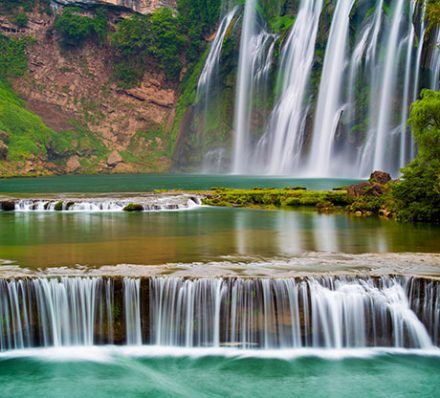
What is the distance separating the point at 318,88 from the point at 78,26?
47335 millimetres

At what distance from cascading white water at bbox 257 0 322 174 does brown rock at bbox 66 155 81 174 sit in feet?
95.4

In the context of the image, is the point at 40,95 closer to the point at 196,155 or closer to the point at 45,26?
the point at 45,26

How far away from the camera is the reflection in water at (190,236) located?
17.0m

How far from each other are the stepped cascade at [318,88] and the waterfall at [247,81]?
0.15 m

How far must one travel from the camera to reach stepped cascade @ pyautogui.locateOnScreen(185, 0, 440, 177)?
5978cm

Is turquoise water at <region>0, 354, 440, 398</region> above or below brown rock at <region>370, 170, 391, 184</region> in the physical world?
below

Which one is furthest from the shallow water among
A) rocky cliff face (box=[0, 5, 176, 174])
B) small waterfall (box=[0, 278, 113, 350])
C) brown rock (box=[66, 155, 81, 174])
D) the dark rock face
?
rocky cliff face (box=[0, 5, 176, 174])

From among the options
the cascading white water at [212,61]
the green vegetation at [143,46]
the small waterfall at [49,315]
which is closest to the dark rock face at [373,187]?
the small waterfall at [49,315]

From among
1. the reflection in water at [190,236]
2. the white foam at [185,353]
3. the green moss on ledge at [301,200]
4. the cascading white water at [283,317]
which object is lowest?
the white foam at [185,353]

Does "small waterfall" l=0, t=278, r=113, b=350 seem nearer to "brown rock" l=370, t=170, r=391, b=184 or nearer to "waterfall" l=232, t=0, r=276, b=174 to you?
"brown rock" l=370, t=170, r=391, b=184

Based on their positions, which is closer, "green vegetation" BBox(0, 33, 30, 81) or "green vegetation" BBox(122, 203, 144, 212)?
"green vegetation" BBox(122, 203, 144, 212)

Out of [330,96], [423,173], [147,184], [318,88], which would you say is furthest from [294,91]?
[423,173]

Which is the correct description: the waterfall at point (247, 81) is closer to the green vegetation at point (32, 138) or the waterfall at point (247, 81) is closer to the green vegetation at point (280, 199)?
the green vegetation at point (32, 138)

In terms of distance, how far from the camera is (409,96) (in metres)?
58.0
